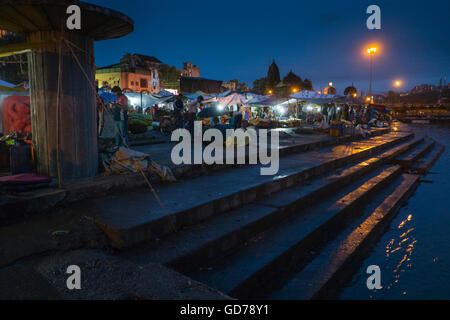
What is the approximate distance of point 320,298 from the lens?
10.4 ft

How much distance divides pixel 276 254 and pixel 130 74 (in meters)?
44.6

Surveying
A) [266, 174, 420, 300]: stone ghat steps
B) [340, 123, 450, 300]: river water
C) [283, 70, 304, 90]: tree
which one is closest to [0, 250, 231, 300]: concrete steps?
[266, 174, 420, 300]: stone ghat steps

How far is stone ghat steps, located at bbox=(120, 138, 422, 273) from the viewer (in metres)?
3.05

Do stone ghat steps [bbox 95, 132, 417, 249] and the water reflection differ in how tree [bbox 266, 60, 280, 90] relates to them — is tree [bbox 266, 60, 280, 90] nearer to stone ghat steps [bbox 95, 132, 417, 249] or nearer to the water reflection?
stone ghat steps [bbox 95, 132, 417, 249]

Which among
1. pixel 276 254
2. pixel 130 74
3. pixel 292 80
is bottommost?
pixel 276 254

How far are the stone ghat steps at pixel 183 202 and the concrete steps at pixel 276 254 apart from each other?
0.71 metres

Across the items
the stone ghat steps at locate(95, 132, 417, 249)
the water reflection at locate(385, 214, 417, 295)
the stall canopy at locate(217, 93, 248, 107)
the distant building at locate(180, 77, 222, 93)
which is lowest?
the water reflection at locate(385, 214, 417, 295)

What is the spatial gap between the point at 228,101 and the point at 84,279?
593 inches

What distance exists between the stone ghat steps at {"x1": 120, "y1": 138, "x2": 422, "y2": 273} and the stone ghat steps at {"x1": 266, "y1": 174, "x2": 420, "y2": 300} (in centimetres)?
78

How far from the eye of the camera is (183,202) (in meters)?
4.19

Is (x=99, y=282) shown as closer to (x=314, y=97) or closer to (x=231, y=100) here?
(x=231, y=100)

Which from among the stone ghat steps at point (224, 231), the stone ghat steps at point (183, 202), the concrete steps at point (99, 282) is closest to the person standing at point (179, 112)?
the stone ghat steps at point (183, 202)

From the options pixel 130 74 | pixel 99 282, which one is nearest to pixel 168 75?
pixel 130 74
